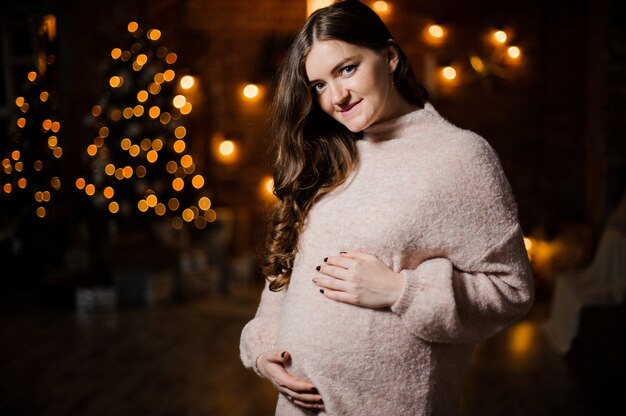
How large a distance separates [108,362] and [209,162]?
2.77 m

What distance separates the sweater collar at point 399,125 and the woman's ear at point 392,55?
0.32ft

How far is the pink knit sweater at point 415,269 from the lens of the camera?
132cm

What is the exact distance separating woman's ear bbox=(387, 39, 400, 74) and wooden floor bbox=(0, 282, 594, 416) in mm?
2364

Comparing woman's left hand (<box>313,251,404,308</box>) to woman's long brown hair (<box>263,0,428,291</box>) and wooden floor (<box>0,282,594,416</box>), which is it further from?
wooden floor (<box>0,282,594,416</box>)

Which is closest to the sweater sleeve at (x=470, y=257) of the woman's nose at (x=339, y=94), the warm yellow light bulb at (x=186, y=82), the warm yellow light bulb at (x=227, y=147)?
the woman's nose at (x=339, y=94)

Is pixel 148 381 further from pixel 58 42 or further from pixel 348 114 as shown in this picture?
pixel 58 42

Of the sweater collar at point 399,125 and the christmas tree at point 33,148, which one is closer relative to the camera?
the sweater collar at point 399,125

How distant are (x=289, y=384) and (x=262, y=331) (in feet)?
0.62

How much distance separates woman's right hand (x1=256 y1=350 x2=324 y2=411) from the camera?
1.44 meters

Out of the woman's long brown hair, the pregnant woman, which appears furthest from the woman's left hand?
the woman's long brown hair

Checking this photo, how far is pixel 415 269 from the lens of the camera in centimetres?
136

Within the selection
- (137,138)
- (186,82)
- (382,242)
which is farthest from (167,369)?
(382,242)

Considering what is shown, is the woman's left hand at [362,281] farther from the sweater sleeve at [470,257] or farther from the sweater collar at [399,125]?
the sweater collar at [399,125]

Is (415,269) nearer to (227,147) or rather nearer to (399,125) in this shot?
(399,125)
